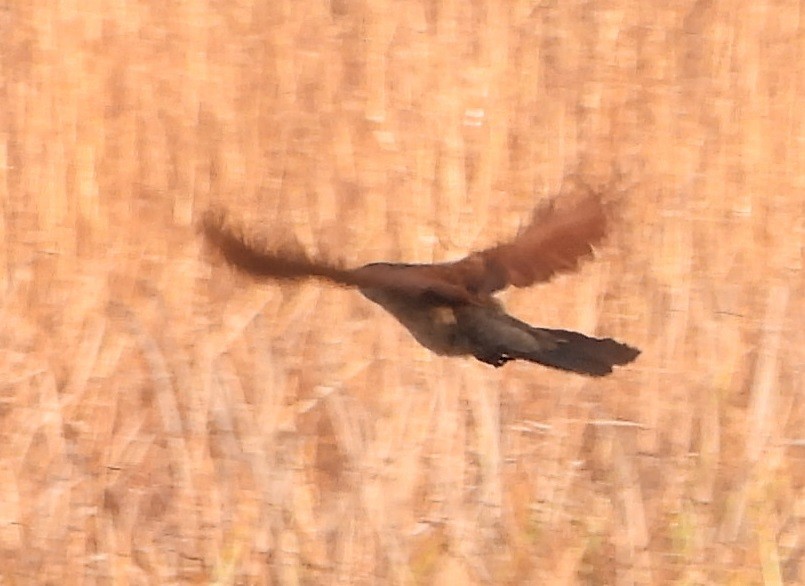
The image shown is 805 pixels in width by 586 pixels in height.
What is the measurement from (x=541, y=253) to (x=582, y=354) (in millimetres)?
141

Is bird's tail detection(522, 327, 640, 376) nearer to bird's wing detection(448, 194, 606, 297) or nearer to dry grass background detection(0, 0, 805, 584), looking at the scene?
bird's wing detection(448, 194, 606, 297)

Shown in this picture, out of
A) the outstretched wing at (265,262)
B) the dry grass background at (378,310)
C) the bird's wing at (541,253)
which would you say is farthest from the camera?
the dry grass background at (378,310)

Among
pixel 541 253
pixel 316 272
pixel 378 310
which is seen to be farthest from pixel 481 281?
pixel 378 310

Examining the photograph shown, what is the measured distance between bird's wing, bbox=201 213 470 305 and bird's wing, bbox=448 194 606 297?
0.05 meters

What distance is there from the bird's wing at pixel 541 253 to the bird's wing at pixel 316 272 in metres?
0.05

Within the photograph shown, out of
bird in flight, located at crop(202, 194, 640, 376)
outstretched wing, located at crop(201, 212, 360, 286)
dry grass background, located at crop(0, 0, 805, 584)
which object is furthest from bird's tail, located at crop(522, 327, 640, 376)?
dry grass background, located at crop(0, 0, 805, 584)

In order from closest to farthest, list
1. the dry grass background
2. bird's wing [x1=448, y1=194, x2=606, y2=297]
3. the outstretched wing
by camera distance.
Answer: the outstretched wing, bird's wing [x1=448, y1=194, x2=606, y2=297], the dry grass background

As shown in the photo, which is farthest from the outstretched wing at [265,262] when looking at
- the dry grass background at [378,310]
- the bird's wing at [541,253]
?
the dry grass background at [378,310]

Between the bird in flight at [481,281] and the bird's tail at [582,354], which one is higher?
the bird in flight at [481,281]

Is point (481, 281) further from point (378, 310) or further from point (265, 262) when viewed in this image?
point (378, 310)

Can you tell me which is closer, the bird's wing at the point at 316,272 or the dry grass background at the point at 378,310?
the bird's wing at the point at 316,272

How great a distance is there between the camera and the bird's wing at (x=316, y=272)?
1.20m

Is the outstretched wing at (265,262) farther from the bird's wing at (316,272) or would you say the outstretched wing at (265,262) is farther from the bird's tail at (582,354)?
the bird's tail at (582,354)

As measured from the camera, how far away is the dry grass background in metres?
1.78
